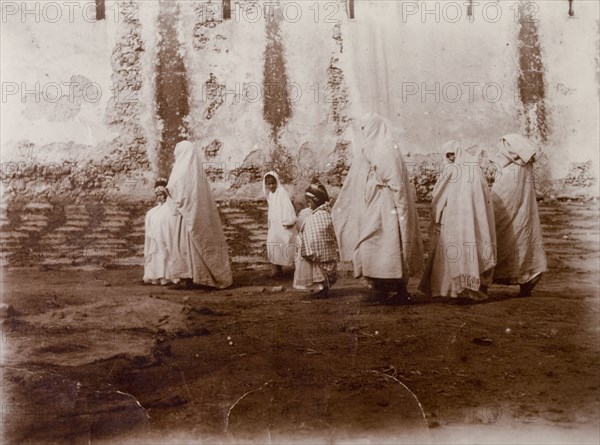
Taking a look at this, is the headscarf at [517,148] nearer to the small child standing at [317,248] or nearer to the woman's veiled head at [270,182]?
the small child standing at [317,248]

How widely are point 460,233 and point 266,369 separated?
4.63ft

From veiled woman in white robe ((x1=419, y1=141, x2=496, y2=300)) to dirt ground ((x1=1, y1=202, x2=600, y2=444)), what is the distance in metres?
0.26

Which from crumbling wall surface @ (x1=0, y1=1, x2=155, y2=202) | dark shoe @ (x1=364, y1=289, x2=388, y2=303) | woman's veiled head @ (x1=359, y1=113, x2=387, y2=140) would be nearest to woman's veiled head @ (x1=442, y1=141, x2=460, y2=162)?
woman's veiled head @ (x1=359, y1=113, x2=387, y2=140)

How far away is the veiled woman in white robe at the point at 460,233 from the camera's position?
427 centimetres

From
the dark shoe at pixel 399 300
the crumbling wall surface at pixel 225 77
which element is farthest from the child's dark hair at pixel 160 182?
the dark shoe at pixel 399 300

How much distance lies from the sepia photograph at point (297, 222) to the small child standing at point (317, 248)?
0.04 ft

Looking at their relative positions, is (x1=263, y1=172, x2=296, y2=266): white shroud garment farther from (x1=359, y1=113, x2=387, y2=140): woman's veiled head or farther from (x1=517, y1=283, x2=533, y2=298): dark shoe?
(x1=517, y1=283, x2=533, y2=298): dark shoe

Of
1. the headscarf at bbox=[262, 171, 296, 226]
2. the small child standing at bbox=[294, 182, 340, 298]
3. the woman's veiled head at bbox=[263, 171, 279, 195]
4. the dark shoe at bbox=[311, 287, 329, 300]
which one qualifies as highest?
the woman's veiled head at bbox=[263, 171, 279, 195]

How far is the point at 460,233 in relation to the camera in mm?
4367

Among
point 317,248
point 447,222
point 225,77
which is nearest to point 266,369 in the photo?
point 317,248

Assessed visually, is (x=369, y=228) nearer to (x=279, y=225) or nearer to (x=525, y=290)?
(x=279, y=225)

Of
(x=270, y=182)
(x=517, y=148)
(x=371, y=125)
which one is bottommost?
(x=270, y=182)

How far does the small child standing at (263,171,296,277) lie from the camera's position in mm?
4102

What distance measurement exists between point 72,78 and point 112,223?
80 cm
